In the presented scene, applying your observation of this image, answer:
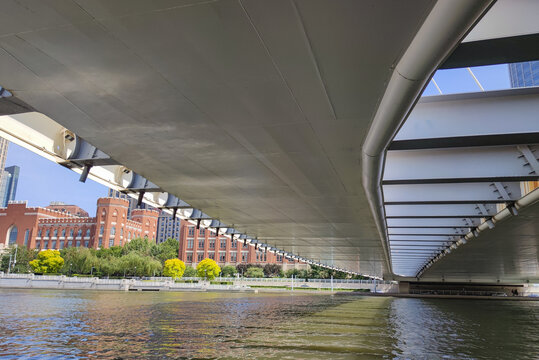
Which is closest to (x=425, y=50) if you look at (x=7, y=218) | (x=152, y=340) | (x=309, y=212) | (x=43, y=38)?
(x=43, y=38)

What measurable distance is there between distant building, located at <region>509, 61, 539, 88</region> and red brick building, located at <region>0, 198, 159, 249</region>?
475 ft

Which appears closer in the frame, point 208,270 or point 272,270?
point 208,270

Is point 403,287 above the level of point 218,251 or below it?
below

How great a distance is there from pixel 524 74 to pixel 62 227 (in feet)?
530

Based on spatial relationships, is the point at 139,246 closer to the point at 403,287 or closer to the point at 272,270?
the point at 272,270

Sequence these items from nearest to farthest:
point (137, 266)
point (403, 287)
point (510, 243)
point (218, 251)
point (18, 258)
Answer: point (510, 243) → point (403, 287) → point (137, 266) → point (18, 258) → point (218, 251)

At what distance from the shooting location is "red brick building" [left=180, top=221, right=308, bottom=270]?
13325 cm

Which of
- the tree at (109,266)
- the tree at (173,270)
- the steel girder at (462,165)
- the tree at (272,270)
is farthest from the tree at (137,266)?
the steel girder at (462,165)

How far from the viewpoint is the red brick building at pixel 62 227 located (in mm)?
142500

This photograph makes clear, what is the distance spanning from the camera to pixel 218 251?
463ft

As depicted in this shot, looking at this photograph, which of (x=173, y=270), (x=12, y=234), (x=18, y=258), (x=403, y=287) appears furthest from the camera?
(x=12, y=234)

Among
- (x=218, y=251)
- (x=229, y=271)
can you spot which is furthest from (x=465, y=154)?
(x=218, y=251)

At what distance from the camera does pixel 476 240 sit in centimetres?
2164

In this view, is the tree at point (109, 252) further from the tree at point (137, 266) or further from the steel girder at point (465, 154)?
the steel girder at point (465, 154)
